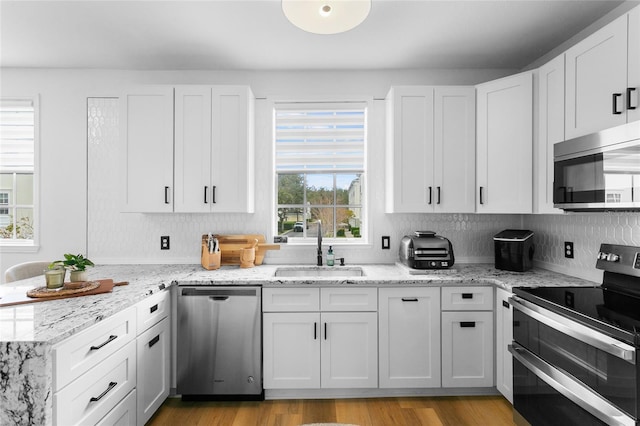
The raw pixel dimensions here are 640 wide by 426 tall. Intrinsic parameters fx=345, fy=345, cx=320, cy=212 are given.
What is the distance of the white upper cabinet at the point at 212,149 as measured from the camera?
279cm

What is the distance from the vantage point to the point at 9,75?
3107 mm

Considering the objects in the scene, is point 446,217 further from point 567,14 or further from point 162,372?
point 162,372

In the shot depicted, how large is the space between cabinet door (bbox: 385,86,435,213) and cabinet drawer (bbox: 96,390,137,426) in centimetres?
221

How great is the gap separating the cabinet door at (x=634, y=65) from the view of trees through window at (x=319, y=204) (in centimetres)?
195

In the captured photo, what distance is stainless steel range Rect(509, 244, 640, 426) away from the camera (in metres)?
1.38

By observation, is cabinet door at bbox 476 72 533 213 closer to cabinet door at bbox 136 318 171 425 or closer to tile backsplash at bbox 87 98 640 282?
tile backsplash at bbox 87 98 640 282

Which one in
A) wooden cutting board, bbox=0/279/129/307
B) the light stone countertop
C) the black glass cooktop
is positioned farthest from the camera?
wooden cutting board, bbox=0/279/129/307

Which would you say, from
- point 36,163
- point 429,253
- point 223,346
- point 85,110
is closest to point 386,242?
point 429,253

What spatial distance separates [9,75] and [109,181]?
1303 mm

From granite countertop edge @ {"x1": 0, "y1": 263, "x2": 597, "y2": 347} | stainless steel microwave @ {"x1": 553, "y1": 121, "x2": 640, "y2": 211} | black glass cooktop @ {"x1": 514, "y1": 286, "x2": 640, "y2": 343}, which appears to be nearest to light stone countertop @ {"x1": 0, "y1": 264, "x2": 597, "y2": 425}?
granite countertop edge @ {"x1": 0, "y1": 263, "x2": 597, "y2": 347}

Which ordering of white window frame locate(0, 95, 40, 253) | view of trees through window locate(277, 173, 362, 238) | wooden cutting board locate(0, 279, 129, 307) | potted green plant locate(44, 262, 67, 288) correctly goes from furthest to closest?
1. view of trees through window locate(277, 173, 362, 238)
2. white window frame locate(0, 95, 40, 253)
3. potted green plant locate(44, 262, 67, 288)
4. wooden cutting board locate(0, 279, 129, 307)

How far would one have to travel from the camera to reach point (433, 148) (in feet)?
9.14

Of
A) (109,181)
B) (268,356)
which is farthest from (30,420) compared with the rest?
(109,181)

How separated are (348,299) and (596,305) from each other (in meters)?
1.42
